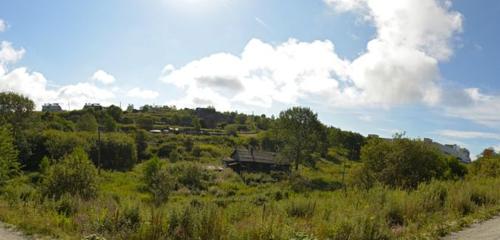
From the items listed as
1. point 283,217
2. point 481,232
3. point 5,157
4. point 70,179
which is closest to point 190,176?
point 5,157

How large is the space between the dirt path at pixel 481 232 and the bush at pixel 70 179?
53.2 feet

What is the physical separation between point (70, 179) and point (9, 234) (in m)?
11.6

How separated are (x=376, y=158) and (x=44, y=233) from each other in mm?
24152

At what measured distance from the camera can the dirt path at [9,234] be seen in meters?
8.18

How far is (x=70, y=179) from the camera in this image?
19375 millimetres

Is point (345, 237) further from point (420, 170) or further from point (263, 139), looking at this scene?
point (263, 139)

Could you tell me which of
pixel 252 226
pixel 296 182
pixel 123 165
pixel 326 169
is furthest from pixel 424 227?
pixel 326 169

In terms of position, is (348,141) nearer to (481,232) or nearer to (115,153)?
(115,153)

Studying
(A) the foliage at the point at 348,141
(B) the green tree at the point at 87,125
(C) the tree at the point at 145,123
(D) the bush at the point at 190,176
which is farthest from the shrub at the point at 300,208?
(C) the tree at the point at 145,123

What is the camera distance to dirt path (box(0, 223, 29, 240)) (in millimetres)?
8180

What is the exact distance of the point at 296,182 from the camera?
150 ft

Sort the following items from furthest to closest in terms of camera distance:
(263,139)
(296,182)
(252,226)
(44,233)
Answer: (263,139)
(296,182)
(44,233)
(252,226)

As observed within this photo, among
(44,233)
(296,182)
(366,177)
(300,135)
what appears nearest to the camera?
(44,233)

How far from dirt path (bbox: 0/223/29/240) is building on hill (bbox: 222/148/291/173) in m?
55.9
